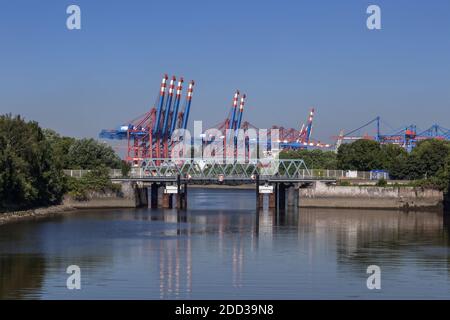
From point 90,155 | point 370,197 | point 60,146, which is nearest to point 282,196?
point 370,197

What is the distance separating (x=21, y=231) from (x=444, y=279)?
26120 millimetres

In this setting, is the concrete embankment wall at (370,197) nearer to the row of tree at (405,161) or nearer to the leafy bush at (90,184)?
the row of tree at (405,161)

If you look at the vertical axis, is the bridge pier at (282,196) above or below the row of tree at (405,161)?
below

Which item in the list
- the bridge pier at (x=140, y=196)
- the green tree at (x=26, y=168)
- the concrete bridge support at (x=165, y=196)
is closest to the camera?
the green tree at (x=26, y=168)

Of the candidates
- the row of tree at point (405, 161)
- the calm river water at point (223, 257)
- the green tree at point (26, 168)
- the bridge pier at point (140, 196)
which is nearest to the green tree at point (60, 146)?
the green tree at point (26, 168)

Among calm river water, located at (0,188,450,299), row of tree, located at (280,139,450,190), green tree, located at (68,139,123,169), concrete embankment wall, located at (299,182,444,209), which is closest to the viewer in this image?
calm river water, located at (0,188,450,299)

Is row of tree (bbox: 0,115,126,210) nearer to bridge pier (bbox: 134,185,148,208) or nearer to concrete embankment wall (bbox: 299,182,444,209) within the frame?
bridge pier (bbox: 134,185,148,208)

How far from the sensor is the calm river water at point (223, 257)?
30734 millimetres

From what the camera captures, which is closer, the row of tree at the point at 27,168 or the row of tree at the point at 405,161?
the row of tree at the point at 27,168

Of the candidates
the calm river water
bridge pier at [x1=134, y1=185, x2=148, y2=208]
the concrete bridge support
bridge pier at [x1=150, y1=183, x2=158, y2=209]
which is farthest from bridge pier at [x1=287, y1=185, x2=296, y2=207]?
the calm river water

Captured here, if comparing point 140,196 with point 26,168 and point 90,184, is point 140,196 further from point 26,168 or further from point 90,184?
point 26,168

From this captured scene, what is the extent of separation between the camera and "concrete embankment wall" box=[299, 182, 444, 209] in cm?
7562

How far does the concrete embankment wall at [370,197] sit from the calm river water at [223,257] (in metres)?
12.0

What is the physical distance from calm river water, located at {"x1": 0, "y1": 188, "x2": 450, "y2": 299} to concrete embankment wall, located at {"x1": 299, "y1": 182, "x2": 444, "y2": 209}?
39.3 feet
